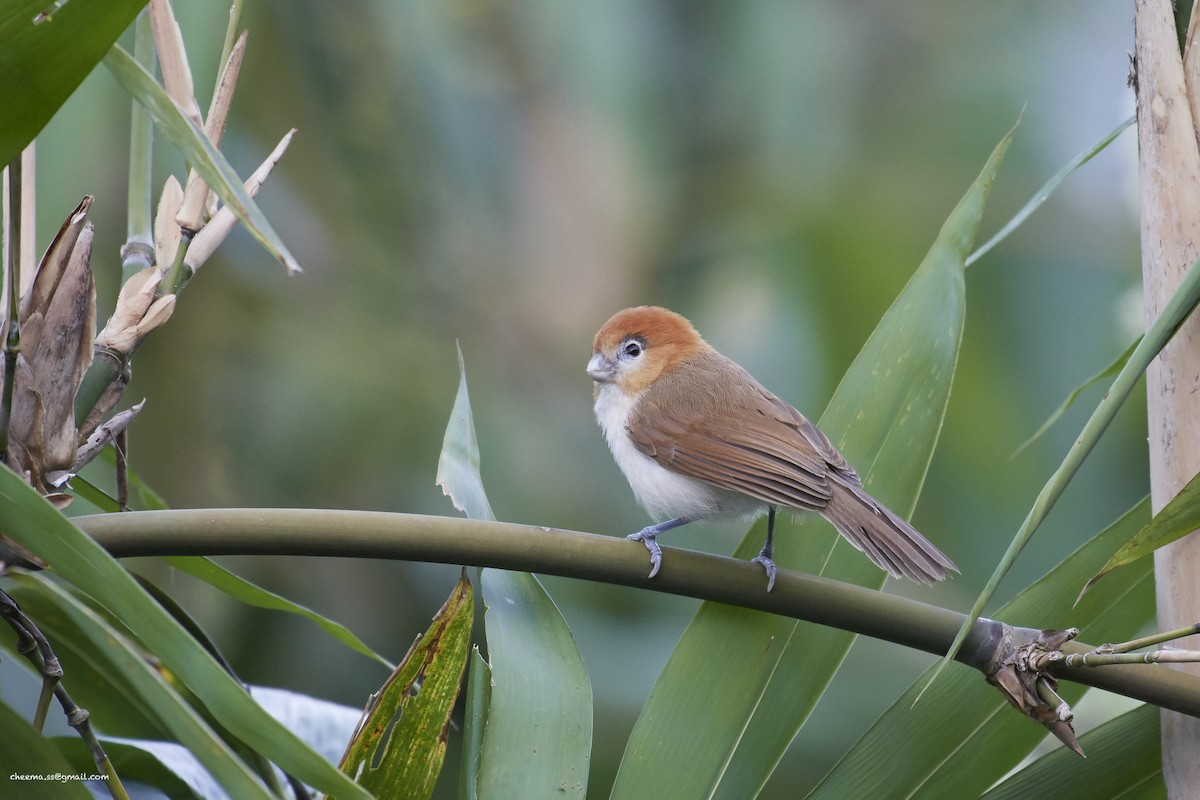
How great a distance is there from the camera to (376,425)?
2.39 meters

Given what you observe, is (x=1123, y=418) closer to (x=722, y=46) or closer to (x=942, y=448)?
(x=942, y=448)

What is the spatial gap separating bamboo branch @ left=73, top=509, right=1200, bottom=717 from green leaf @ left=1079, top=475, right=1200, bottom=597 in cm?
10

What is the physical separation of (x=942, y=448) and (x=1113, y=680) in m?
1.13

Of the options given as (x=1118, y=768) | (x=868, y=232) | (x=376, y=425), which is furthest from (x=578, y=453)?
(x=1118, y=768)

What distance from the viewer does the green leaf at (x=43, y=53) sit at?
723mm

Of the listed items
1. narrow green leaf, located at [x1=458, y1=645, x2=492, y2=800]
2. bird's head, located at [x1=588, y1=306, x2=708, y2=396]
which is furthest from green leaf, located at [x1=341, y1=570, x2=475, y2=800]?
bird's head, located at [x1=588, y1=306, x2=708, y2=396]

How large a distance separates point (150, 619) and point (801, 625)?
734mm

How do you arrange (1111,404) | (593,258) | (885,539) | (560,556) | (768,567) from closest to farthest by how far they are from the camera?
(1111,404) → (560,556) → (768,567) → (885,539) → (593,258)

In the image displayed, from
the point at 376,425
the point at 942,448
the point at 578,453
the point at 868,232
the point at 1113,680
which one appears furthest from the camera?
the point at 578,453

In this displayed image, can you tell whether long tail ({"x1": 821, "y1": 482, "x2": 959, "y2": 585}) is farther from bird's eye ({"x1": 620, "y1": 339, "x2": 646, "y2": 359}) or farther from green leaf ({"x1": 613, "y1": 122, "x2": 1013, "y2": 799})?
bird's eye ({"x1": 620, "y1": 339, "x2": 646, "y2": 359})

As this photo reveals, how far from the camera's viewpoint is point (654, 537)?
5.82 ft

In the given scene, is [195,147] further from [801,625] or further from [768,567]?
[801,625]

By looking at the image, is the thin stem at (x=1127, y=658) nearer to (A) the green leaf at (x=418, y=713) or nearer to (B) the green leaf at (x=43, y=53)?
(A) the green leaf at (x=418, y=713)

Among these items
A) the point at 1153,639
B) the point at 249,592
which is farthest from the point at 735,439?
the point at 1153,639
